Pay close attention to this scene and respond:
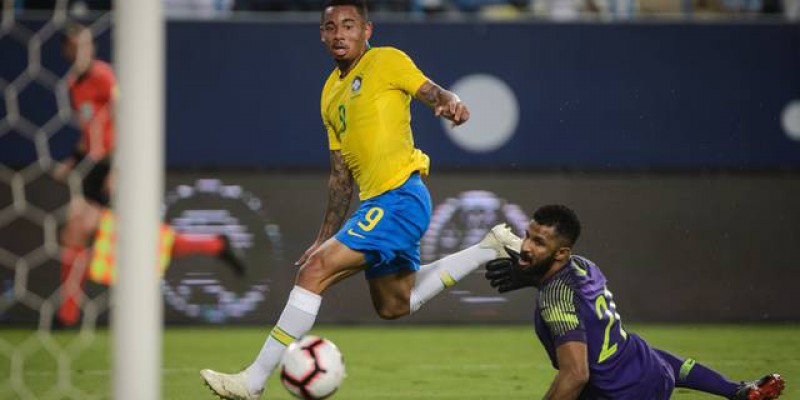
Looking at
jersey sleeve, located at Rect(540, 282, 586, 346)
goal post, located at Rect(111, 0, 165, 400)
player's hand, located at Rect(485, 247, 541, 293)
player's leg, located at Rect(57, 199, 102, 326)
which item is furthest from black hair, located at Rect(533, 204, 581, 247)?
player's leg, located at Rect(57, 199, 102, 326)

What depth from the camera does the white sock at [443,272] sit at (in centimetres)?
587

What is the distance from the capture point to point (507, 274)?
5.60 m

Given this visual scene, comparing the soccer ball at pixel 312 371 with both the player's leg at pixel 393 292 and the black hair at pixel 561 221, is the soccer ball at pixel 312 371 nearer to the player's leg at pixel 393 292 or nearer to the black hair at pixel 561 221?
the player's leg at pixel 393 292

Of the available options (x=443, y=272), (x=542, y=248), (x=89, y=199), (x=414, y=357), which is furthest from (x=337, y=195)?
(x=89, y=199)

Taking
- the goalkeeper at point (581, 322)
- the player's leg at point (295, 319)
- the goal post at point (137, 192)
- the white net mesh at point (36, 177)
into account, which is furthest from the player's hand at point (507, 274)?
the white net mesh at point (36, 177)

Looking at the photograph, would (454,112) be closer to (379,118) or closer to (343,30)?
(379,118)

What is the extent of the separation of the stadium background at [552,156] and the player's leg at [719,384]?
3.98 m

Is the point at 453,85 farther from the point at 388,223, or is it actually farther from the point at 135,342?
the point at 135,342

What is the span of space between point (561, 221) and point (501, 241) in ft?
3.94

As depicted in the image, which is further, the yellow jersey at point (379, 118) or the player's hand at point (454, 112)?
the yellow jersey at point (379, 118)

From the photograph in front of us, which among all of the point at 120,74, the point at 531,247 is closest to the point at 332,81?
the point at 531,247

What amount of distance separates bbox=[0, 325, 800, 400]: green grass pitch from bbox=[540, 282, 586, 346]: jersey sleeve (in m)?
1.27

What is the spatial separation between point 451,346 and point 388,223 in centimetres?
299

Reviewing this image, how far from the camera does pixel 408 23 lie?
931 centimetres
